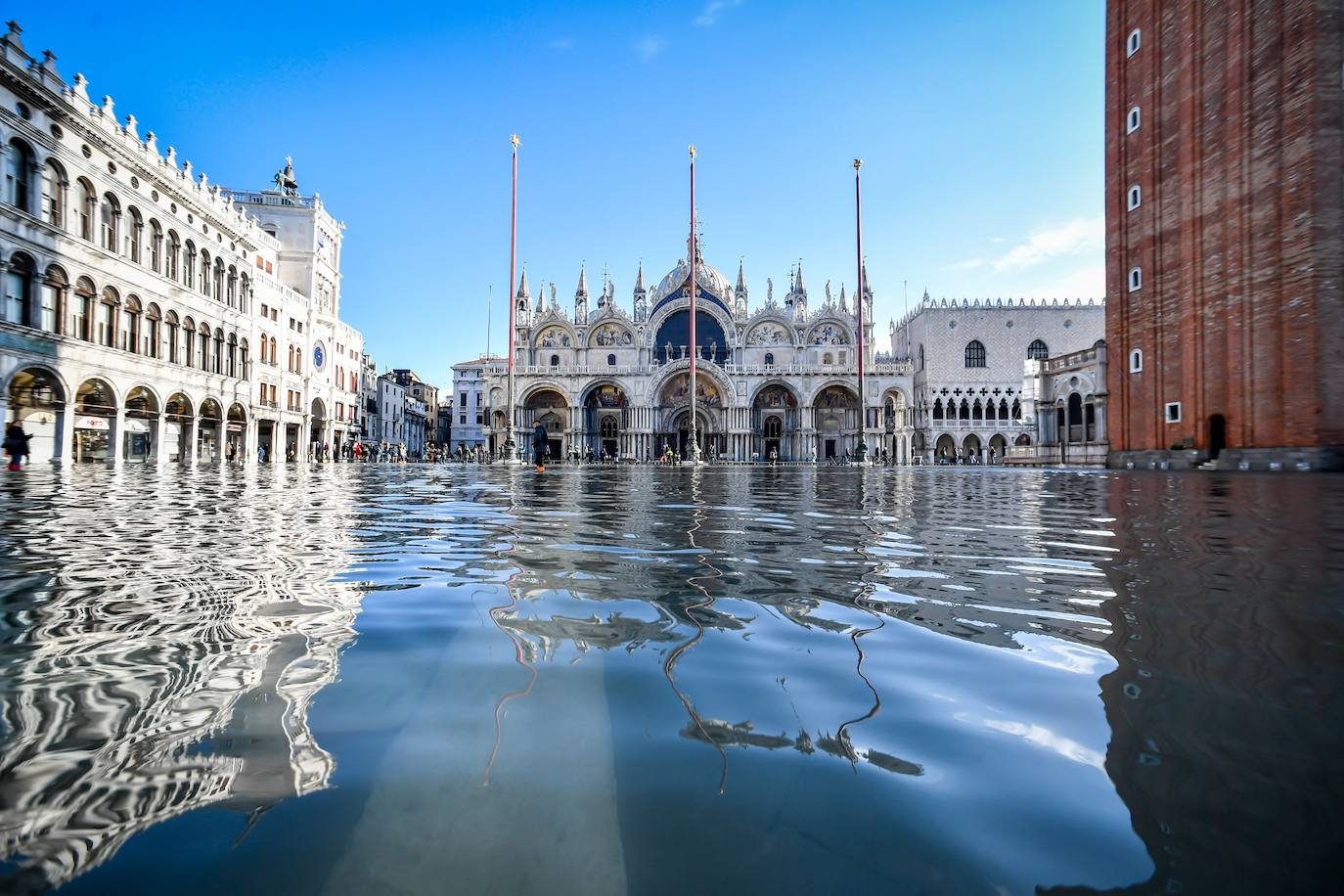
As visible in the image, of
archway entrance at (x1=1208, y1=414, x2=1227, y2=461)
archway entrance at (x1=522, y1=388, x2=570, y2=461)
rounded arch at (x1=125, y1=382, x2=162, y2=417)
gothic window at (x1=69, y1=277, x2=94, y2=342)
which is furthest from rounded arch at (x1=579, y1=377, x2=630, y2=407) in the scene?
archway entrance at (x1=1208, y1=414, x2=1227, y2=461)

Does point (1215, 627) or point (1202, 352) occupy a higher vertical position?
point (1202, 352)

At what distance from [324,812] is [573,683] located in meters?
0.65

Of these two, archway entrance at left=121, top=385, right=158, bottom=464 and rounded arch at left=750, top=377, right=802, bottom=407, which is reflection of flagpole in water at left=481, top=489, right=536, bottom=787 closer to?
archway entrance at left=121, top=385, right=158, bottom=464

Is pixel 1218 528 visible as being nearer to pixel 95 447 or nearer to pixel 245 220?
pixel 95 447

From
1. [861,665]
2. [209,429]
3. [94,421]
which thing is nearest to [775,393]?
[209,429]

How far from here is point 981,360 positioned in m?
62.0

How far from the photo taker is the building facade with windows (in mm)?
20344

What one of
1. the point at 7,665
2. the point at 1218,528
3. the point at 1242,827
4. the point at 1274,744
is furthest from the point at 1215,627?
the point at 1218,528

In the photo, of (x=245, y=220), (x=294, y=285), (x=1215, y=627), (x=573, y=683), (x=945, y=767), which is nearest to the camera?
(x=945, y=767)

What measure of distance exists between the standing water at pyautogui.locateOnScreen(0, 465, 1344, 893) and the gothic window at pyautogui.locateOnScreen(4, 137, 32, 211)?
24379 millimetres

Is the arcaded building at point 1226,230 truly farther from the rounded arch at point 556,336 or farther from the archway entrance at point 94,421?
the rounded arch at point 556,336

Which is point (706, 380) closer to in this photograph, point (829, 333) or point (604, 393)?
point (604, 393)

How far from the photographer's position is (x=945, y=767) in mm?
1082

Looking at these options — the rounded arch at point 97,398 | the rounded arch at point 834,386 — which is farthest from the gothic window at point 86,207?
the rounded arch at point 834,386
